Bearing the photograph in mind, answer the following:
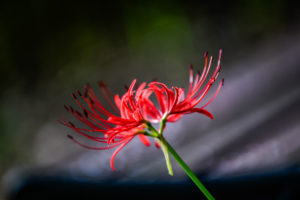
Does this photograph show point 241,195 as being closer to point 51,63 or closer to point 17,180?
point 17,180

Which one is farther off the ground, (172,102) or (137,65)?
(137,65)

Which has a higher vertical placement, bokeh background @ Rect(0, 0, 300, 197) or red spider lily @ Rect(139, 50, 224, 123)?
bokeh background @ Rect(0, 0, 300, 197)

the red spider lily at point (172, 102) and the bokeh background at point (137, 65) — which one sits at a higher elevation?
the bokeh background at point (137, 65)

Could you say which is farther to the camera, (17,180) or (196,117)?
(196,117)

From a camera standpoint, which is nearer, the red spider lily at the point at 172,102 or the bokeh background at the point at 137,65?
the red spider lily at the point at 172,102

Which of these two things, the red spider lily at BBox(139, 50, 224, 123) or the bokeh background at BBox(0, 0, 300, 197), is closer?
the red spider lily at BBox(139, 50, 224, 123)

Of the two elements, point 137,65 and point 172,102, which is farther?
point 137,65

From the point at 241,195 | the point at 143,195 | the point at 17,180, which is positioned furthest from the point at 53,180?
the point at 241,195

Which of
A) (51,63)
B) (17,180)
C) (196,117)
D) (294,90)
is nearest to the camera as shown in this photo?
(17,180)
